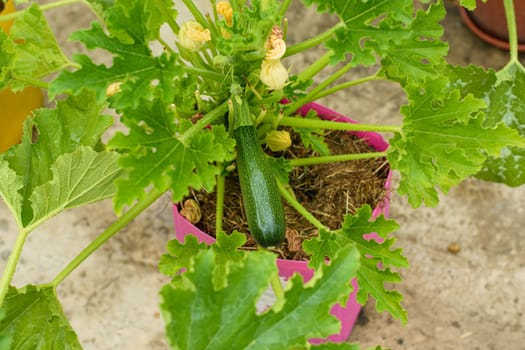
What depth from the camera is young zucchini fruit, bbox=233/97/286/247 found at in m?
0.98

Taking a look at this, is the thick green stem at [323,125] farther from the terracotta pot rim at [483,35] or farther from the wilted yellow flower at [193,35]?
the terracotta pot rim at [483,35]

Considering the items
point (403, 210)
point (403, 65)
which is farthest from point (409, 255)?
point (403, 65)

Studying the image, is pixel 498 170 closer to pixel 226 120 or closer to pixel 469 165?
pixel 469 165

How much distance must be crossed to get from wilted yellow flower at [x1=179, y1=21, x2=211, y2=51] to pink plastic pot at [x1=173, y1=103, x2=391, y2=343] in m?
0.31

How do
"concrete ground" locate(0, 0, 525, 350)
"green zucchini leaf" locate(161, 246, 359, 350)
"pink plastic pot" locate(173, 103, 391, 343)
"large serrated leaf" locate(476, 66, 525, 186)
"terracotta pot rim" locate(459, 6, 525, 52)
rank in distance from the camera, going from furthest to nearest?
"terracotta pot rim" locate(459, 6, 525, 52) < "concrete ground" locate(0, 0, 525, 350) < "large serrated leaf" locate(476, 66, 525, 186) < "pink plastic pot" locate(173, 103, 391, 343) < "green zucchini leaf" locate(161, 246, 359, 350)

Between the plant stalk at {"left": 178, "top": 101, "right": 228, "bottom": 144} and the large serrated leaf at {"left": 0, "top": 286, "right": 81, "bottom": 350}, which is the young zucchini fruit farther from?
the large serrated leaf at {"left": 0, "top": 286, "right": 81, "bottom": 350}

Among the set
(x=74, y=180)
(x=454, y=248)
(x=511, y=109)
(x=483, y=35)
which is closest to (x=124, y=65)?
(x=74, y=180)

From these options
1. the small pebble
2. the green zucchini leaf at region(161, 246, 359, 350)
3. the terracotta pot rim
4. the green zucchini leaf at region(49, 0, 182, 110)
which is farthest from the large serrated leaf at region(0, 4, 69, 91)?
the terracotta pot rim

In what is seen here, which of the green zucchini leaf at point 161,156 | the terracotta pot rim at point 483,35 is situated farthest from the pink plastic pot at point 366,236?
the terracotta pot rim at point 483,35

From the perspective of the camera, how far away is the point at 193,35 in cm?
93

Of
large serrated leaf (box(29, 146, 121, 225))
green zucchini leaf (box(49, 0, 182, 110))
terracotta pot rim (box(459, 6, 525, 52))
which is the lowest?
terracotta pot rim (box(459, 6, 525, 52))

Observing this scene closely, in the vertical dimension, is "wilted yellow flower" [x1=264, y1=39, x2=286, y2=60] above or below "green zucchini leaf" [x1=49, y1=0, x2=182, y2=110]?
below

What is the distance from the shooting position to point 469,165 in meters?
0.93

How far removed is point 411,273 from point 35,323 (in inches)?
34.8
